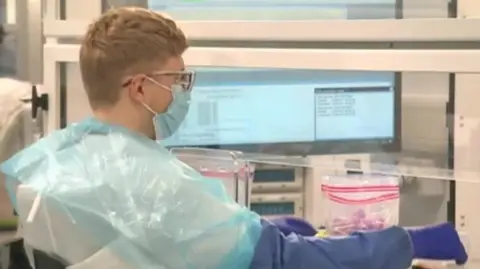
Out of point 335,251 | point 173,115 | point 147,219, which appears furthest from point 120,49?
point 335,251

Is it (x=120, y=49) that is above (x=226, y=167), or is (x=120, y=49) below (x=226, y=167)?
above

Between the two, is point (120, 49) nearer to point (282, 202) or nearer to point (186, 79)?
point (186, 79)

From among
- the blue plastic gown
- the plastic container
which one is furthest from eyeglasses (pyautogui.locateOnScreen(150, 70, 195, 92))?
the plastic container

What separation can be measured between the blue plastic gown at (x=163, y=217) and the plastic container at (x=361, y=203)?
1.36 ft

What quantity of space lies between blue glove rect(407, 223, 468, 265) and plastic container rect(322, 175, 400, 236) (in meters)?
0.19

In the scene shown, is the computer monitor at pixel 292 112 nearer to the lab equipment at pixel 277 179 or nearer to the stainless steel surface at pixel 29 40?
the lab equipment at pixel 277 179

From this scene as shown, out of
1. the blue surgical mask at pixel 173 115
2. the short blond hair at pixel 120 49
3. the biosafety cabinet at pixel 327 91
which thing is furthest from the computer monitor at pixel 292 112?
the short blond hair at pixel 120 49

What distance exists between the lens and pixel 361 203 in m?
1.87

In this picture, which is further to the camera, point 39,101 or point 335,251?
point 39,101

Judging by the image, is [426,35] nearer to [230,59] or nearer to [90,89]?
[230,59]

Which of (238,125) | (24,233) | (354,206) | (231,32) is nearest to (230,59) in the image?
(231,32)

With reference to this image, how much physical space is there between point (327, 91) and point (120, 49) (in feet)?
2.33

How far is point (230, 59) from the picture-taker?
1.93 meters

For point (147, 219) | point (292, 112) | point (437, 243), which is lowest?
point (437, 243)
